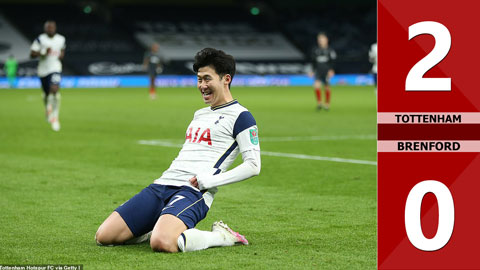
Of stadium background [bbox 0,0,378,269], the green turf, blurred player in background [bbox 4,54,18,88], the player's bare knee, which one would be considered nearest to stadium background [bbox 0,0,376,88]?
blurred player in background [bbox 4,54,18,88]

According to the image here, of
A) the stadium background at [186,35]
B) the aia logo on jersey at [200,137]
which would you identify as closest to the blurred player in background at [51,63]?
the aia logo on jersey at [200,137]

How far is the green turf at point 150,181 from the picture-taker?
19.7ft

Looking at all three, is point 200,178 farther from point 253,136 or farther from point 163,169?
point 163,169

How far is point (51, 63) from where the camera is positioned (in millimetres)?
18875

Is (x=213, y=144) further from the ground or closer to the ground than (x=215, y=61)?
closer to the ground

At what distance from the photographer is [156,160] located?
12.7m

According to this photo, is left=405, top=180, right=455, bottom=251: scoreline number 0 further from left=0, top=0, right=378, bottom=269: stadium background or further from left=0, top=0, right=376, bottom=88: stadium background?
left=0, top=0, right=376, bottom=88: stadium background

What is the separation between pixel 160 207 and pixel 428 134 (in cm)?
278

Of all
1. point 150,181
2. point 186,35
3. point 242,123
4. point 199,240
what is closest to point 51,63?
point 150,181

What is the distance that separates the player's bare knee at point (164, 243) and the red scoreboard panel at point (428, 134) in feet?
6.93

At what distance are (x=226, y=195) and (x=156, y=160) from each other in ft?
11.4

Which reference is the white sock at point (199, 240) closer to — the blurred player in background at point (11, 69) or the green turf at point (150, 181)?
the green turf at point (150, 181)

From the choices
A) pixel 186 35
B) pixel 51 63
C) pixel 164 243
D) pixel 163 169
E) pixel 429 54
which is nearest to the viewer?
pixel 429 54

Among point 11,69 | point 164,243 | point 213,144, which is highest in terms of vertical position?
point 11,69
